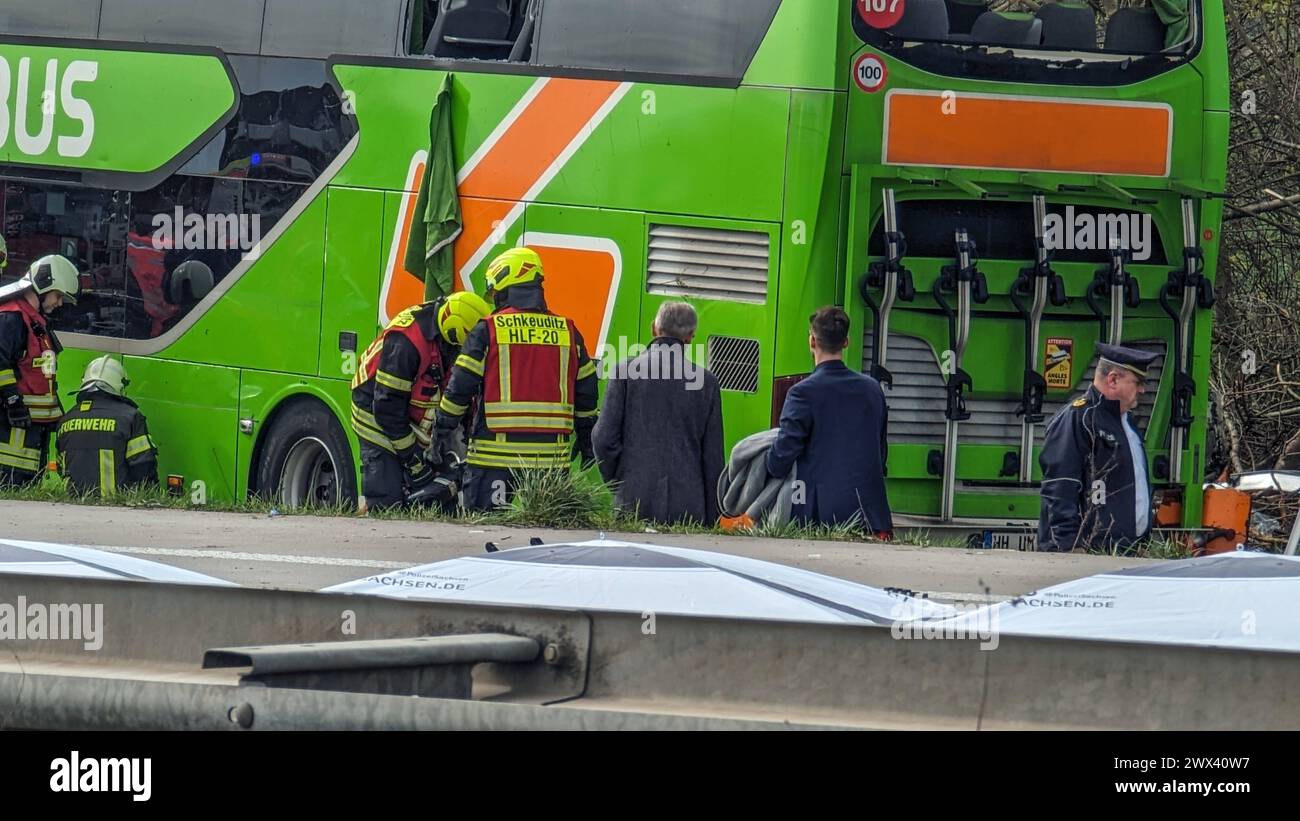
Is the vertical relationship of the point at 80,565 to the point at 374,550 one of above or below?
above

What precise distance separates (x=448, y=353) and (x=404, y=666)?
578cm

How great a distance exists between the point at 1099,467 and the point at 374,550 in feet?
9.38

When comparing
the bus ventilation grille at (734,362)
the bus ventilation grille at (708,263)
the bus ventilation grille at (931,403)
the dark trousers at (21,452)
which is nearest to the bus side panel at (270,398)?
the dark trousers at (21,452)

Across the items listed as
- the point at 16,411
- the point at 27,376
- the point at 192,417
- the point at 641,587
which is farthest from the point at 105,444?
the point at 641,587

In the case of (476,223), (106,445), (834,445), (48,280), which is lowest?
(106,445)

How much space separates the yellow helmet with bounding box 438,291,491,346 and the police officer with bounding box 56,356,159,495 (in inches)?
89.6

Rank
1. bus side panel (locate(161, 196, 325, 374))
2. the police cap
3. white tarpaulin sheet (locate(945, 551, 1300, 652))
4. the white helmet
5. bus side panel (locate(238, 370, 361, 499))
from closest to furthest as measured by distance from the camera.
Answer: white tarpaulin sheet (locate(945, 551, 1300, 652)), the police cap, bus side panel (locate(238, 370, 361, 499)), bus side panel (locate(161, 196, 325, 374)), the white helmet

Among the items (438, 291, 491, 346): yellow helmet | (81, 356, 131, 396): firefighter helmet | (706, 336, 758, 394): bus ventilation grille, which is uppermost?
(438, 291, 491, 346): yellow helmet

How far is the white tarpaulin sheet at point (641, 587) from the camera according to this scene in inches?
181

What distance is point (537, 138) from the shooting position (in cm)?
1029

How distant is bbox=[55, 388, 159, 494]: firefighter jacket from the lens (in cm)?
1090

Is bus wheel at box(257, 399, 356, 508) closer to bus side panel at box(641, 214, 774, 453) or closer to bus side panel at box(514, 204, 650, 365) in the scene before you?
bus side panel at box(514, 204, 650, 365)

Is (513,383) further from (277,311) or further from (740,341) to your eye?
(277,311)

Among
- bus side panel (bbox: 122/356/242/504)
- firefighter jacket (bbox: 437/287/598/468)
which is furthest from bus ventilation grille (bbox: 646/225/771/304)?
bus side panel (bbox: 122/356/242/504)
